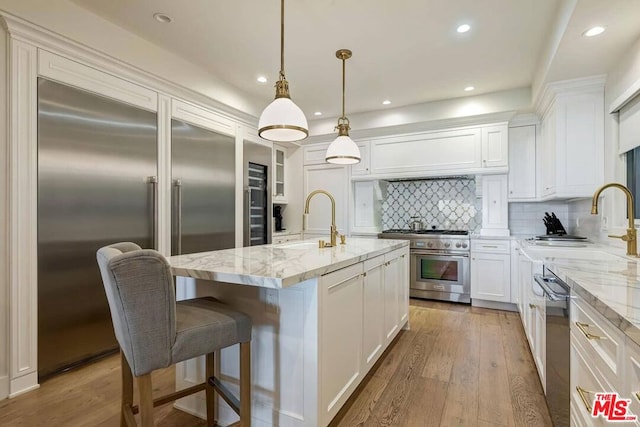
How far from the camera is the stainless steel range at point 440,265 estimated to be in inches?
160

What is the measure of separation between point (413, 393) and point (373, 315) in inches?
20.9

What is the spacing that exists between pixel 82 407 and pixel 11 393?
1.67 feet

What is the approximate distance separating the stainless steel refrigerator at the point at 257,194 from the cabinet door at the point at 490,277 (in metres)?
2.71

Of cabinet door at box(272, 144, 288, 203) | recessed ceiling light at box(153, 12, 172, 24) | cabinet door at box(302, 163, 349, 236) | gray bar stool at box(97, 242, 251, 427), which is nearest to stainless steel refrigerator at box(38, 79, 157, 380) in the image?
recessed ceiling light at box(153, 12, 172, 24)

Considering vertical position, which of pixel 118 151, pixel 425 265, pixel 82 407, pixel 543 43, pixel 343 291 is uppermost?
pixel 543 43

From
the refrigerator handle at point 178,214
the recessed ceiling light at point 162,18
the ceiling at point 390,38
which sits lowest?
the refrigerator handle at point 178,214

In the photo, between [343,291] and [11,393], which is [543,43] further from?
[11,393]

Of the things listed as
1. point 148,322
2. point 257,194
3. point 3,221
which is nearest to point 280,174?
point 257,194

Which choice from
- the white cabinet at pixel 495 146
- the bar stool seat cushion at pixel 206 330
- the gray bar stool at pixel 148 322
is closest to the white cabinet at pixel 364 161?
the white cabinet at pixel 495 146

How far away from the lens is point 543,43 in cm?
275

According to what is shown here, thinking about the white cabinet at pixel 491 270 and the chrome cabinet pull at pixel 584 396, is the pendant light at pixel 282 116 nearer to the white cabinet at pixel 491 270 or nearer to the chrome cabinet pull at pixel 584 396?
the chrome cabinet pull at pixel 584 396

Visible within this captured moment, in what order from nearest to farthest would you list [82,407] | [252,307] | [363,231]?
[252,307] < [82,407] < [363,231]

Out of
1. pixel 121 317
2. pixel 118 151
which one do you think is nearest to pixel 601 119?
pixel 121 317

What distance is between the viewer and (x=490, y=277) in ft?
12.8
